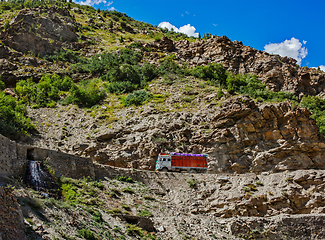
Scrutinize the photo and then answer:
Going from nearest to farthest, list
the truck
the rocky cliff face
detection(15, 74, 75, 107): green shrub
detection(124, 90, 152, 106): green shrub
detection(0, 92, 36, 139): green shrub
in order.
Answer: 1. the truck
2. detection(0, 92, 36, 139): green shrub
3. detection(124, 90, 152, 106): green shrub
4. detection(15, 74, 75, 107): green shrub
5. the rocky cliff face

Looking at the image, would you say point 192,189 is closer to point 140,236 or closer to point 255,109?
point 140,236

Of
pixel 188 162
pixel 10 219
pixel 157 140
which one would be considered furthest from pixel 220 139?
pixel 10 219

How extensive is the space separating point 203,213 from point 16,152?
526 inches

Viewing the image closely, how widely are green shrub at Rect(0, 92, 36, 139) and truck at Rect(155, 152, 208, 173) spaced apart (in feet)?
47.6

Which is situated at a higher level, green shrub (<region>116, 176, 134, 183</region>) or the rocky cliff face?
the rocky cliff face

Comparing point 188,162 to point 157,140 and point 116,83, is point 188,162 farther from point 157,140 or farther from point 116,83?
point 116,83

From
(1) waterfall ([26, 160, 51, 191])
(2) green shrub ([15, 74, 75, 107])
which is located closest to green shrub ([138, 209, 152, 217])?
(1) waterfall ([26, 160, 51, 191])

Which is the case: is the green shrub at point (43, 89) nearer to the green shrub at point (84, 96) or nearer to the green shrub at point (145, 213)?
the green shrub at point (84, 96)

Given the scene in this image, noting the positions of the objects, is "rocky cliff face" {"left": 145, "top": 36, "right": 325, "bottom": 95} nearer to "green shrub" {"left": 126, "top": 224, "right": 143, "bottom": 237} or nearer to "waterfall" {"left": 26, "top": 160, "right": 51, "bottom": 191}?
"green shrub" {"left": 126, "top": 224, "right": 143, "bottom": 237}

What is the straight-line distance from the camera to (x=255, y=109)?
27.6 m

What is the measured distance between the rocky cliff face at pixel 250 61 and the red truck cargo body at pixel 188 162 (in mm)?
20302

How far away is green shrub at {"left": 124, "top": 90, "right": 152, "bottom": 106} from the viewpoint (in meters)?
34.7

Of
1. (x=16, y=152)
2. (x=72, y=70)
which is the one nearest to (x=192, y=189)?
(x=16, y=152)

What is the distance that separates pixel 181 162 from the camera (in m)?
25.4
